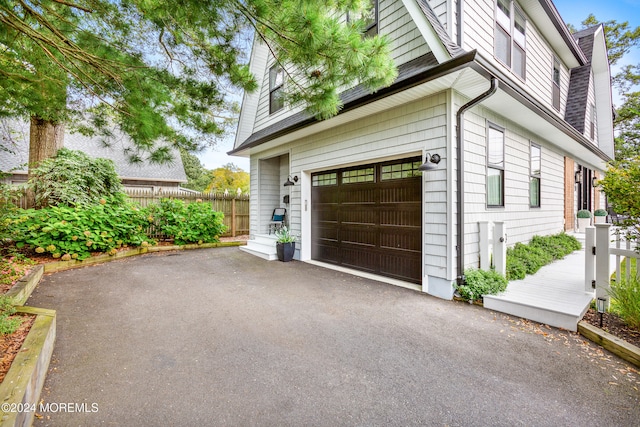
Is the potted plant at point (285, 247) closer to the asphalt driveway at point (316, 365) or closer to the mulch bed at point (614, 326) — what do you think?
the asphalt driveway at point (316, 365)

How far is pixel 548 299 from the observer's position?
147 inches

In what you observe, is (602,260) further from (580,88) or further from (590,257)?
(580,88)

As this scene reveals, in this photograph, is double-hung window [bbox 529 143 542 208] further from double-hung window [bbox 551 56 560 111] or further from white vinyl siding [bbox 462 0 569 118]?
double-hung window [bbox 551 56 560 111]

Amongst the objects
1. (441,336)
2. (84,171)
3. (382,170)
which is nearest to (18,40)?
(84,171)

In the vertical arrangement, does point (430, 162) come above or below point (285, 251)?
above

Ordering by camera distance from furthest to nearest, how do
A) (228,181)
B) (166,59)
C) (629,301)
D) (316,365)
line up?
(228,181) → (166,59) → (629,301) → (316,365)

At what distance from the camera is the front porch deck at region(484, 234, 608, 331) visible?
10.9 ft

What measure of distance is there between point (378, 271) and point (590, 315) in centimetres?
301

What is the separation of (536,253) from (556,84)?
217 inches

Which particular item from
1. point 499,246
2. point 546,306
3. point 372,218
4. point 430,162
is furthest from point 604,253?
point 372,218

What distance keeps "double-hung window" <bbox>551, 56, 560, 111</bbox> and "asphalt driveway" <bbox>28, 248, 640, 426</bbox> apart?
24.4ft

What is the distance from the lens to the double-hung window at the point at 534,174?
650 centimetres

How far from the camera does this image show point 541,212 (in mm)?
6949

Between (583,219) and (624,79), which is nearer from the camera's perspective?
(583,219)
